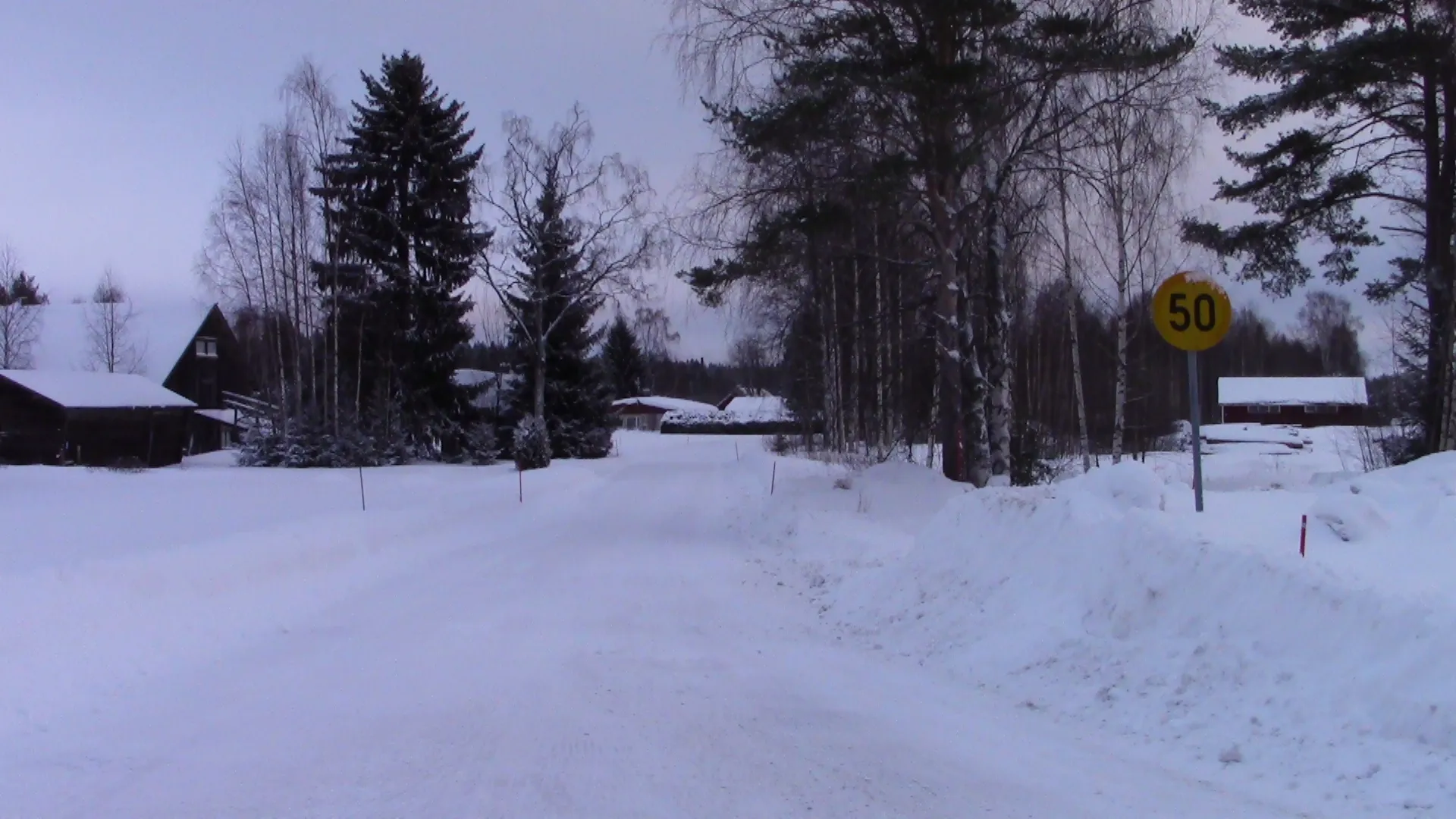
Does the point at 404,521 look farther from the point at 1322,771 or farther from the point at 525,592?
the point at 1322,771

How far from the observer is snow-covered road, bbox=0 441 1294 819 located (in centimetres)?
588

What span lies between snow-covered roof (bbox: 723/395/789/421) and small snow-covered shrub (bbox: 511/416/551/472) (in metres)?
49.4

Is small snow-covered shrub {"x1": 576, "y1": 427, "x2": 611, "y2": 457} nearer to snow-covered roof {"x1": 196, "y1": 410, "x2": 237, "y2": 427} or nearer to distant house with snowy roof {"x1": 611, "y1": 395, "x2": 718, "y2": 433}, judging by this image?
snow-covered roof {"x1": 196, "y1": 410, "x2": 237, "y2": 427}

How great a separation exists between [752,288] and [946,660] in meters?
13.5

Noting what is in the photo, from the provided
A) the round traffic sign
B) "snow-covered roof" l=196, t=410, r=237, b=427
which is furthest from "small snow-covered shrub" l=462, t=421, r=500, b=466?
the round traffic sign

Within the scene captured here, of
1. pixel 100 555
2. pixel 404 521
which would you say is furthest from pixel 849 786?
pixel 404 521

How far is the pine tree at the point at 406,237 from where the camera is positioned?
41.7 meters

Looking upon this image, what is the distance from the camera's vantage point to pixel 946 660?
9648mm

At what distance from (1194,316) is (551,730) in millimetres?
6985

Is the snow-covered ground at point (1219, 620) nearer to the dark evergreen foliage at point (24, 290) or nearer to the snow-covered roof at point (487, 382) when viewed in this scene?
the snow-covered roof at point (487, 382)

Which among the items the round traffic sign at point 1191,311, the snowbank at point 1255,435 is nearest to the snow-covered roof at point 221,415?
the snowbank at point 1255,435

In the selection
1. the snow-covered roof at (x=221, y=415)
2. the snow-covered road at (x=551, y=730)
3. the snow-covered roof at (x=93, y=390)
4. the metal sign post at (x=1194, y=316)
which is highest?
the snow-covered roof at (x=93, y=390)

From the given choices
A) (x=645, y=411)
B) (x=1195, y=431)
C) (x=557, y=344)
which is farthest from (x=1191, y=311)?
(x=645, y=411)

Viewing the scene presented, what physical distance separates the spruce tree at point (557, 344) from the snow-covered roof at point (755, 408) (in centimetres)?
3957
